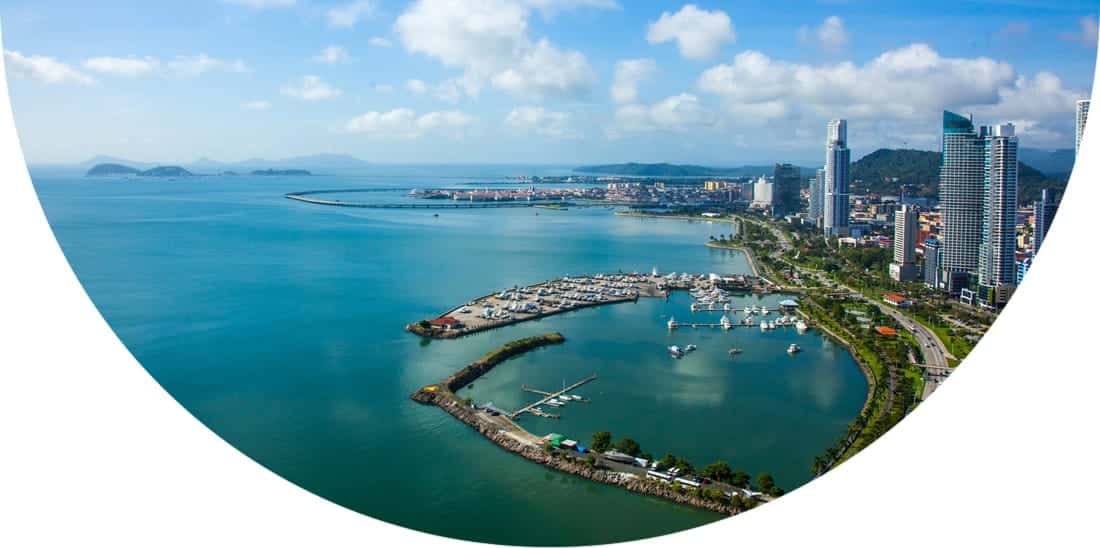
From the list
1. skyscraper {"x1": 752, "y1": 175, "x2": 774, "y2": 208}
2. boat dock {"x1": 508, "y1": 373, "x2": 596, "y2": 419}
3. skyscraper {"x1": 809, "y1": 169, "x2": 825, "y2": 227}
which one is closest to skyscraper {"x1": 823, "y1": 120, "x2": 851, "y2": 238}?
skyscraper {"x1": 809, "y1": 169, "x2": 825, "y2": 227}

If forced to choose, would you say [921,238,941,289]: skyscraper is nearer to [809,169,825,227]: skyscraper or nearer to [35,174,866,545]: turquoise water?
[35,174,866,545]: turquoise water

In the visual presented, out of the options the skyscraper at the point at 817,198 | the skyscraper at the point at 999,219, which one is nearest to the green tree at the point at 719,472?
the skyscraper at the point at 999,219

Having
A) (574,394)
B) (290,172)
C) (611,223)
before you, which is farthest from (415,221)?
(290,172)

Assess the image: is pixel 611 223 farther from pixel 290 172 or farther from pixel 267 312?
pixel 290 172

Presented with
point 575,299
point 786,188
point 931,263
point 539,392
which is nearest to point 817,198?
point 786,188

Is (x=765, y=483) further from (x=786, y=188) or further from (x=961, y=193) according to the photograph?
(x=786, y=188)

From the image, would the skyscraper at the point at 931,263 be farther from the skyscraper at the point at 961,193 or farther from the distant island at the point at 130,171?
the distant island at the point at 130,171
